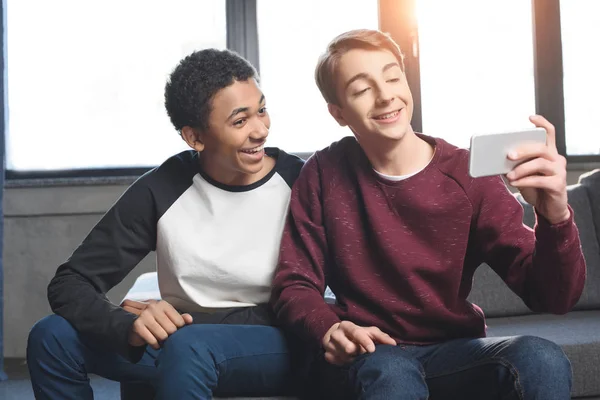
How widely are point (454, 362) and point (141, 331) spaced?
0.58m

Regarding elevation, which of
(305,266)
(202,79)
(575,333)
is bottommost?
(575,333)

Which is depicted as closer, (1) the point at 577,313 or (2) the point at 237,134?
(2) the point at 237,134

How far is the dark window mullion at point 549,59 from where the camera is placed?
3.51m

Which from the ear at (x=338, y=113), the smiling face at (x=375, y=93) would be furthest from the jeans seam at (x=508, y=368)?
the ear at (x=338, y=113)

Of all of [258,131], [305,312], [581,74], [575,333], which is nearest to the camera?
[305,312]

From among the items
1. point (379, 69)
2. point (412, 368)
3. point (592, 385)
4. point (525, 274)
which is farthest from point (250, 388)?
point (592, 385)

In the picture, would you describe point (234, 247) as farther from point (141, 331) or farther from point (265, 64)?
point (265, 64)

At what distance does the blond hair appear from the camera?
1.50 meters

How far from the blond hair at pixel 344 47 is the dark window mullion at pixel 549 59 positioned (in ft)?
7.19

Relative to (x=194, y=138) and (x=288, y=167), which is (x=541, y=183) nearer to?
(x=288, y=167)

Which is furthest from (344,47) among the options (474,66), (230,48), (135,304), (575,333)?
(474,66)

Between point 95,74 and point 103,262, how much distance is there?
2.08m

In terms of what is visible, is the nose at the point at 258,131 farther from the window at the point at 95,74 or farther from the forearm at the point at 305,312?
the window at the point at 95,74

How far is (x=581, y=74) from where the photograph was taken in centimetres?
362
